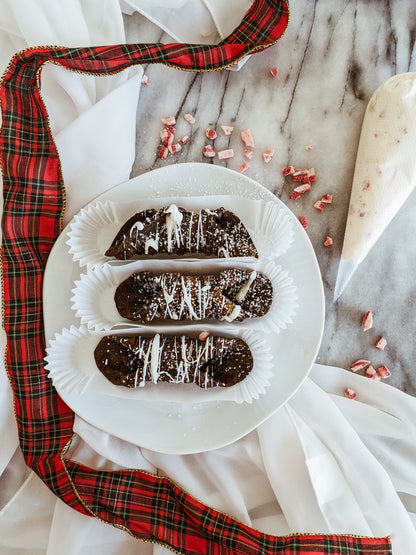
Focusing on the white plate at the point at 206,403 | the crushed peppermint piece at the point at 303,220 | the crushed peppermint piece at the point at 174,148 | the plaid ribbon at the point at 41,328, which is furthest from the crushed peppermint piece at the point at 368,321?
the crushed peppermint piece at the point at 174,148

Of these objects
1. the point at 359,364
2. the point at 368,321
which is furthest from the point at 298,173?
the point at 359,364

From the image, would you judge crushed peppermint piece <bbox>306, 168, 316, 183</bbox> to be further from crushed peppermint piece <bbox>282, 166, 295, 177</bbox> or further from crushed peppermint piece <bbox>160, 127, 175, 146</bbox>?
crushed peppermint piece <bbox>160, 127, 175, 146</bbox>

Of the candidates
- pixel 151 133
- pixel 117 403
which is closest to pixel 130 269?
pixel 117 403

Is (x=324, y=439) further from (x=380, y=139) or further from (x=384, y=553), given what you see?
(x=380, y=139)

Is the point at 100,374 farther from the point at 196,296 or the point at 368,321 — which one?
the point at 368,321

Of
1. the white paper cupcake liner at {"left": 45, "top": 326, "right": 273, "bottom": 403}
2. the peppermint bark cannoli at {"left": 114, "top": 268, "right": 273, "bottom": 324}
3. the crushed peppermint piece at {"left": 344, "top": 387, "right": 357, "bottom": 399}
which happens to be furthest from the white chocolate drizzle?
the crushed peppermint piece at {"left": 344, "top": 387, "right": 357, "bottom": 399}
